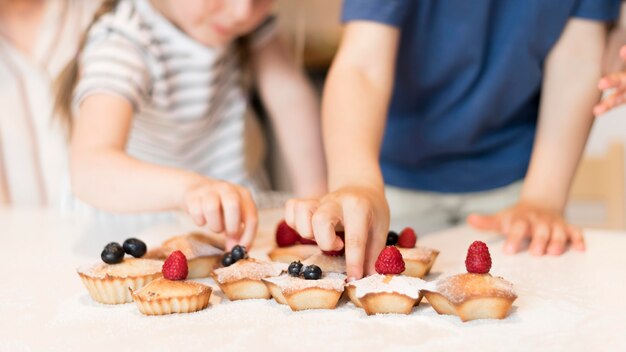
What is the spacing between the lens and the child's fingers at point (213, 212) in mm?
806

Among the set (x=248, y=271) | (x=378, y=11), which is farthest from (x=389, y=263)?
(x=378, y=11)

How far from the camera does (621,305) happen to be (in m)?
0.67

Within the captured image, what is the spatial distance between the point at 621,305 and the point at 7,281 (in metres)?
0.60

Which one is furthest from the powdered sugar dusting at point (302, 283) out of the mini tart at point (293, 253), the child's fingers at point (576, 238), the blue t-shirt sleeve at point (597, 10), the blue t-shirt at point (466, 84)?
the blue t-shirt sleeve at point (597, 10)

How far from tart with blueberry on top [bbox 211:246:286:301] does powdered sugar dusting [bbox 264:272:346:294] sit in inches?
0.7

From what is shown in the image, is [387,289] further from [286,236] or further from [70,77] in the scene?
[70,77]

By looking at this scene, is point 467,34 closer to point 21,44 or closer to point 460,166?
point 460,166

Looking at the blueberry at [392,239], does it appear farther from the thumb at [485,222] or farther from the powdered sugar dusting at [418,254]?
the thumb at [485,222]

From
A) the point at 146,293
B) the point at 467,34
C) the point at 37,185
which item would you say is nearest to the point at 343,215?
the point at 146,293

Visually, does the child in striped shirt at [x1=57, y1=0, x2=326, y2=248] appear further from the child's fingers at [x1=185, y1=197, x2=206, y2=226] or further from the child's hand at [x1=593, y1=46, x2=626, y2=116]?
the child's hand at [x1=593, y1=46, x2=626, y2=116]

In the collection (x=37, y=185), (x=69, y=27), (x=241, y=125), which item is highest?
(x=69, y=27)

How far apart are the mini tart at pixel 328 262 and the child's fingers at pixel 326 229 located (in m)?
0.02

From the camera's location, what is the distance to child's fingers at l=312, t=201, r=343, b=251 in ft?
2.31

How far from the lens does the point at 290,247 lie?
0.85m
